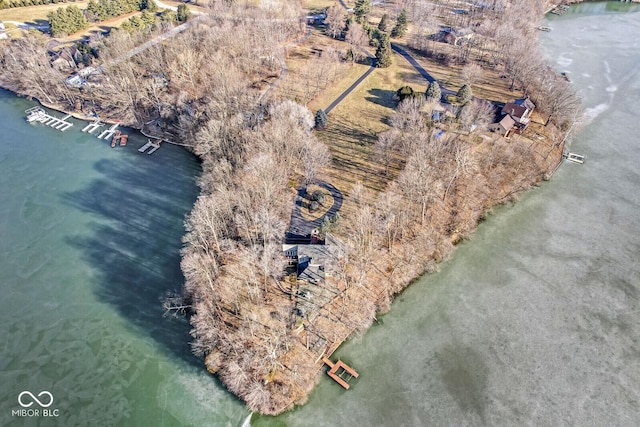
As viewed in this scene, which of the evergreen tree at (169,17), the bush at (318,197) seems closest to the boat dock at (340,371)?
the bush at (318,197)

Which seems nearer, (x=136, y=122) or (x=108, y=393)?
(x=108, y=393)

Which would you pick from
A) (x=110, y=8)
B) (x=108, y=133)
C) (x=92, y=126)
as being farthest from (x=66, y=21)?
(x=108, y=133)

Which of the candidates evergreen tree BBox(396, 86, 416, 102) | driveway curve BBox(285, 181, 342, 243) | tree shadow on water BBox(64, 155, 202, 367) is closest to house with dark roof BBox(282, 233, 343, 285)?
driveway curve BBox(285, 181, 342, 243)

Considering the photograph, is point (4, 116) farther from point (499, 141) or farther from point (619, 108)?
point (619, 108)

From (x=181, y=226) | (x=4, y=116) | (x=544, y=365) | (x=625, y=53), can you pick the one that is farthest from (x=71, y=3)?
(x=625, y=53)

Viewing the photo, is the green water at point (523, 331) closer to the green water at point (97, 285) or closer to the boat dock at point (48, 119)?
the green water at point (97, 285)

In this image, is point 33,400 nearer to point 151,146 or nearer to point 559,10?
point 151,146

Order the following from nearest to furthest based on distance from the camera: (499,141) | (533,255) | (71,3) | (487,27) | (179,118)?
(533,255) < (499,141) < (179,118) < (487,27) < (71,3)
